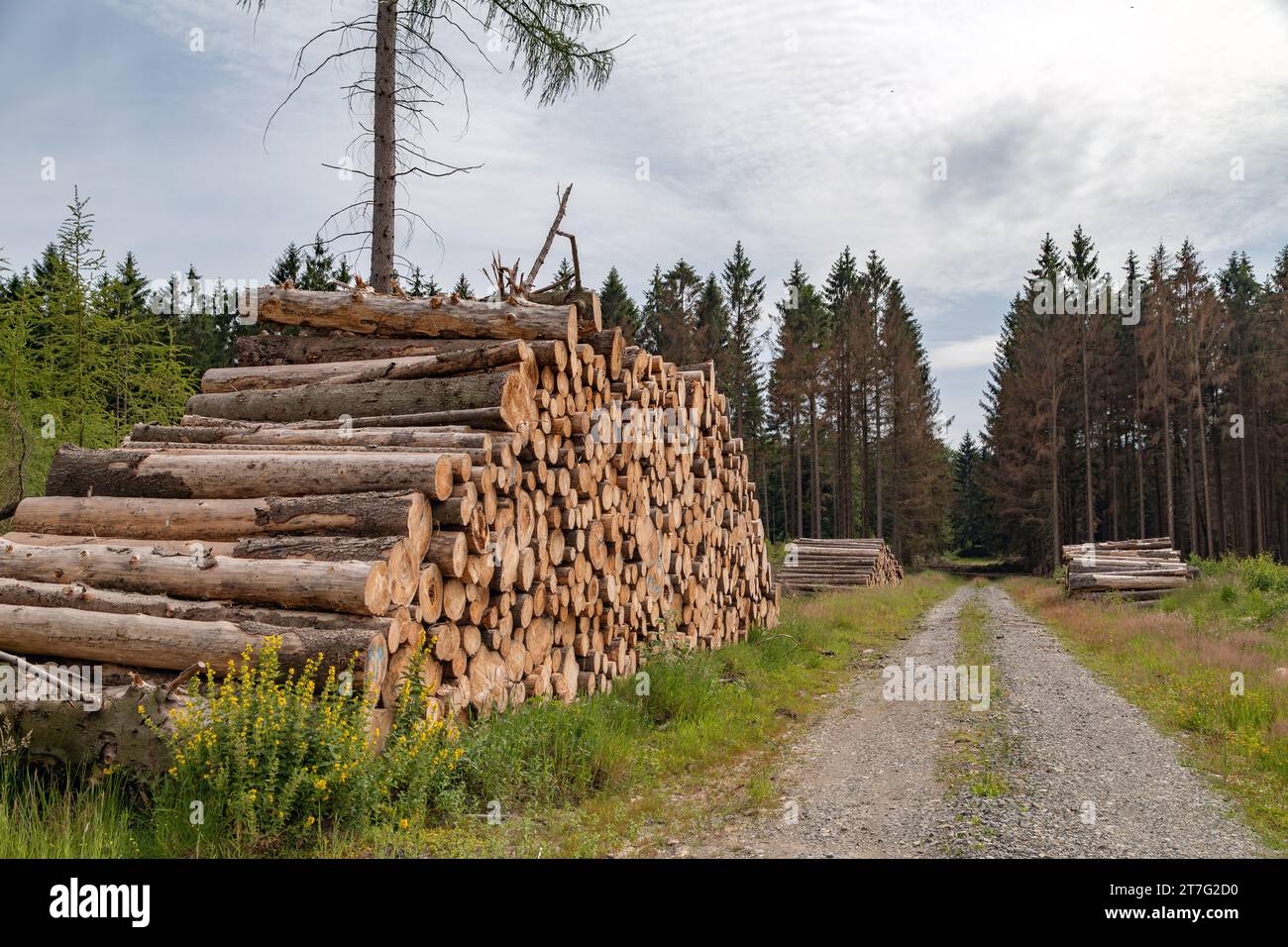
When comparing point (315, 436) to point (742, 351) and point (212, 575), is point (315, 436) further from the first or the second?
point (742, 351)

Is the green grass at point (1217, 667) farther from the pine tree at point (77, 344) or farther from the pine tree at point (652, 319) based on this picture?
the pine tree at point (652, 319)

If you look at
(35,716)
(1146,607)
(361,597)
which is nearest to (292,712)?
(361,597)

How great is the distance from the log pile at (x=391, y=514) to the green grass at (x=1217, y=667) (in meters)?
5.07

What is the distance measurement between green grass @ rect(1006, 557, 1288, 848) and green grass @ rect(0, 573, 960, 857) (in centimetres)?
326

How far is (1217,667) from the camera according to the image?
8.84m

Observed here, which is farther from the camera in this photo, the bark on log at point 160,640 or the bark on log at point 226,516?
the bark on log at point 226,516

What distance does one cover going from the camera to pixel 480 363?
7.25 meters

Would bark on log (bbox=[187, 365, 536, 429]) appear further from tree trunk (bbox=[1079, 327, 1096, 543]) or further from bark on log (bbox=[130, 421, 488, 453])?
tree trunk (bbox=[1079, 327, 1096, 543])

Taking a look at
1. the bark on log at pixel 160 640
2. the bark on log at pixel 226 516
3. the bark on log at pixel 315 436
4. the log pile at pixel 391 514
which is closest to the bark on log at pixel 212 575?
the log pile at pixel 391 514

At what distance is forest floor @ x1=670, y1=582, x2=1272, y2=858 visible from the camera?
4.51 meters

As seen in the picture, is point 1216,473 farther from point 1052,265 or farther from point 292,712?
point 292,712

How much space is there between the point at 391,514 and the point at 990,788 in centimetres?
449

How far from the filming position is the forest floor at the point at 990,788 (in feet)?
14.8
